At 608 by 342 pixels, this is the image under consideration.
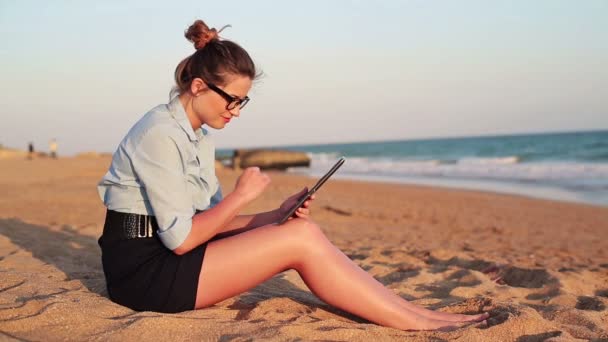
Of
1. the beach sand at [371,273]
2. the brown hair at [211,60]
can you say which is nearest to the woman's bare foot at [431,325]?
the beach sand at [371,273]

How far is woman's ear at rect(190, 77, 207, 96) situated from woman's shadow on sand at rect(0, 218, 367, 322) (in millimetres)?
1228

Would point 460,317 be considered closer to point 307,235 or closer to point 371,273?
point 307,235

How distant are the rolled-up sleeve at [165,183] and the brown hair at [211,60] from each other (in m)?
0.38

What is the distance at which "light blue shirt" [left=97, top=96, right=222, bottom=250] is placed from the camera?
2.71 meters

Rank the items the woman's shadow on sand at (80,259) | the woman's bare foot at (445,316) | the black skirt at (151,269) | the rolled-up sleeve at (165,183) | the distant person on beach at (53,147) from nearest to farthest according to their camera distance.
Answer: the rolled-up sleeve at (165,183) < the black skirt at (151,269) < the woman's bare foot at (445,316) < the woman's shadow on sand at (80,259) < the distant person on beach at (53,147)

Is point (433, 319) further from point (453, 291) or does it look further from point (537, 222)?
point (537, 222)

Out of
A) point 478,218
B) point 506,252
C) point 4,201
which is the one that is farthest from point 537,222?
point 4,201

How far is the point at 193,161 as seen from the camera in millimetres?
3010

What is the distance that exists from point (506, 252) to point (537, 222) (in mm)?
3422

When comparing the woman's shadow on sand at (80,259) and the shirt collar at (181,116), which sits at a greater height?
the shirt collar at (181,116)

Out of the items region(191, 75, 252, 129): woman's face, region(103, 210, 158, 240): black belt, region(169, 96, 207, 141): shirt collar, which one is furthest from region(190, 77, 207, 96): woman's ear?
region(103, 210, 158, 240): black belt

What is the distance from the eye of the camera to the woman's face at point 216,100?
116 inches

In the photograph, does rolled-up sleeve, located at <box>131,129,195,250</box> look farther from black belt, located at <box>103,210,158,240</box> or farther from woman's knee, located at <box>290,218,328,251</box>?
woman's knee, located at <box>290,218,328,251</box>

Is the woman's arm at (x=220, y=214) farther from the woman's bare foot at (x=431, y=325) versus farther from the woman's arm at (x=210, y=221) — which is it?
the woman's bare foot at (x=431, y=325)
